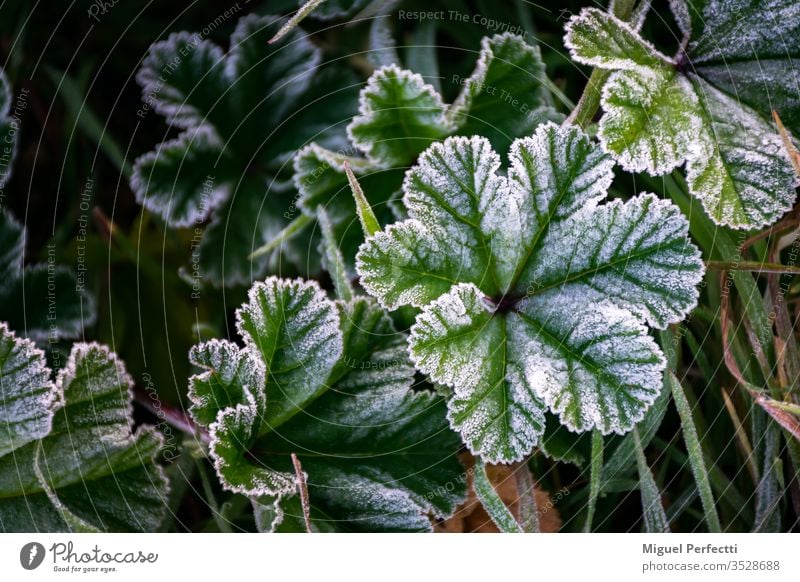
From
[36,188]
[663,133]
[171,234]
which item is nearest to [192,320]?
[171,234]

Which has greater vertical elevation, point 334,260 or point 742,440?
point 334,260

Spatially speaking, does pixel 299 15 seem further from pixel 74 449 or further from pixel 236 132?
pixel 74 449

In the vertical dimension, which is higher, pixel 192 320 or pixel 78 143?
pixel 78 143

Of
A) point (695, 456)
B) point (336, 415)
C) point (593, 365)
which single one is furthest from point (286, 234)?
point (695, 456)

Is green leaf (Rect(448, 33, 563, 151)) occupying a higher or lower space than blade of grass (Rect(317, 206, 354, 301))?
higher

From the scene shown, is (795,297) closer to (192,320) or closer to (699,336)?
(699,336)
